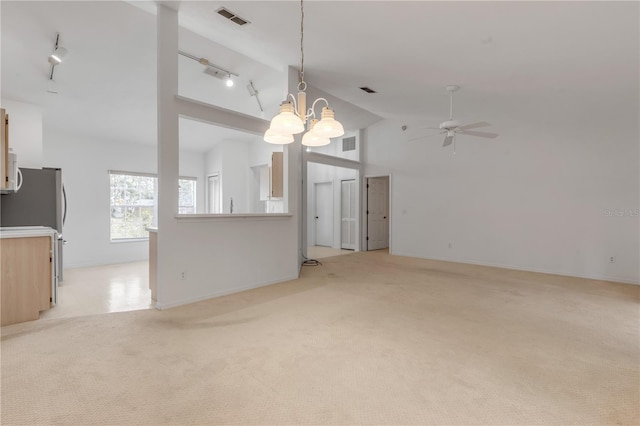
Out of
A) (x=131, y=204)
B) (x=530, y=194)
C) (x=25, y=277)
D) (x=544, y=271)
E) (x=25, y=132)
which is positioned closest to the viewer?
(x=25, y=277)

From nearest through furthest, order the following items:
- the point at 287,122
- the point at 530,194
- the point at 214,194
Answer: the point at 287,122, the point at 530,194, the point at 214,194

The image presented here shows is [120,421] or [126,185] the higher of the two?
[126,185]

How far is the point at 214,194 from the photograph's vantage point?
8492 millimetres

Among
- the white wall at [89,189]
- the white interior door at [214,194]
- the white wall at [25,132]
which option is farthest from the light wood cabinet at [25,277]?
the white interior door at [214,194]

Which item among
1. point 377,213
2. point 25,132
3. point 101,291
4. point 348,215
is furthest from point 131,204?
point 377,213

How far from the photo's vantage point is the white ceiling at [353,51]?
9.87ft

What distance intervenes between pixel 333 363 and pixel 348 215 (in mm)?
6661

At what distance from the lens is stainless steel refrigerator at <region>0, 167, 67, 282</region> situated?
15.0ft

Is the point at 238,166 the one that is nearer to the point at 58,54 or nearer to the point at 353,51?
the point at 58,54

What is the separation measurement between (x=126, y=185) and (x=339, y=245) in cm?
559

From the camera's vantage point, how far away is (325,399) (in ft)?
6.37

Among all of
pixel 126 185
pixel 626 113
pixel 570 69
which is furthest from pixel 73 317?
pixel 626 113

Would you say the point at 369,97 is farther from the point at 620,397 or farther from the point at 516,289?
the point at 620,397

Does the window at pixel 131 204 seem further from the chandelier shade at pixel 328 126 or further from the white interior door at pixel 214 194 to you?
the chandelier shade at pixel 328 126
